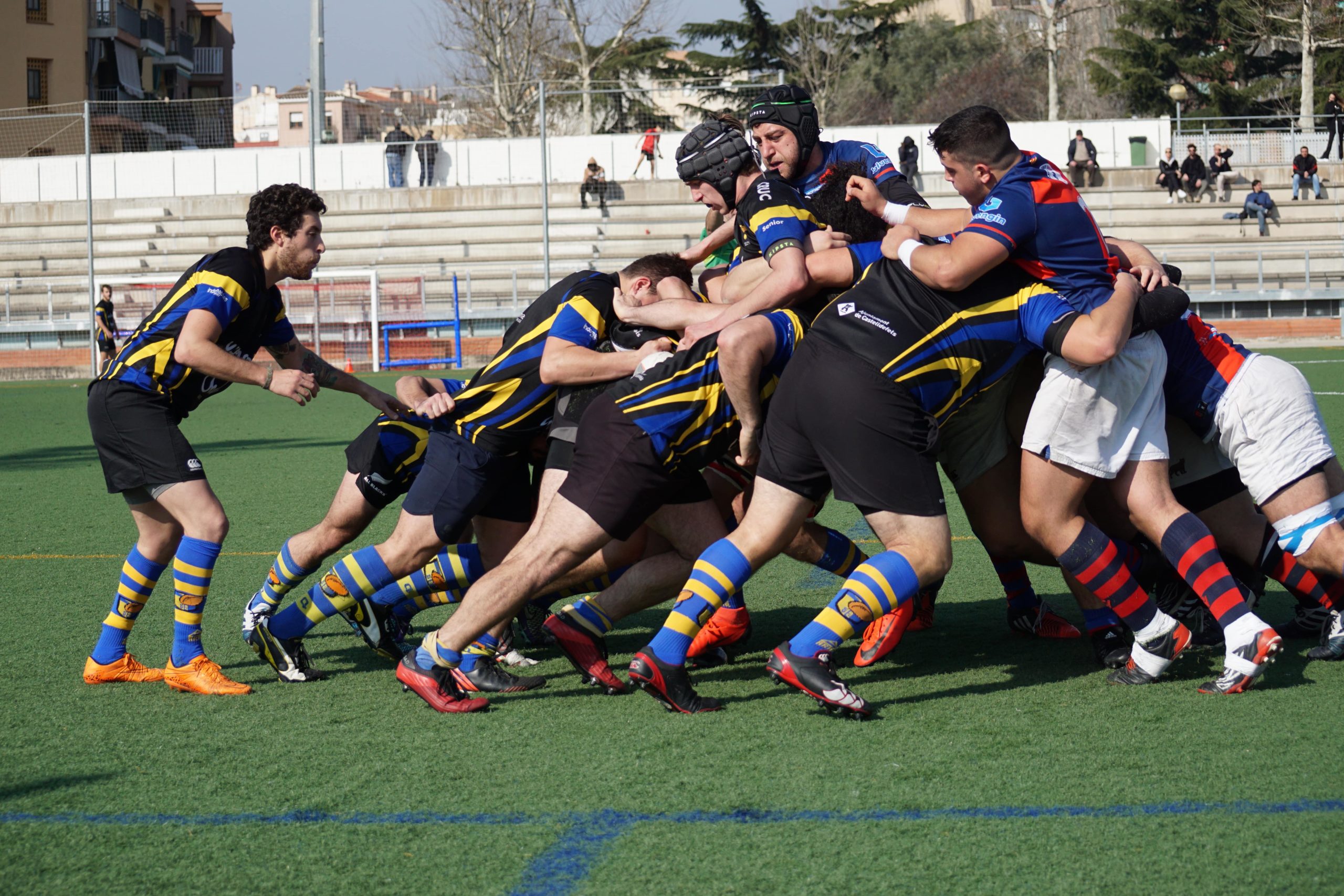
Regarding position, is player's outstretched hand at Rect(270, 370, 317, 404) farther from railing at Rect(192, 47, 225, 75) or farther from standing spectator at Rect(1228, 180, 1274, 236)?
railing at Rect(192, 47, 225, 75)

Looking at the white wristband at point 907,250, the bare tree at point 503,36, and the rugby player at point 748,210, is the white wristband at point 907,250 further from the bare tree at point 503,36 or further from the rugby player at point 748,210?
the bare tree at point 503,36

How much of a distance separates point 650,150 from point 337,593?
30.0 meters

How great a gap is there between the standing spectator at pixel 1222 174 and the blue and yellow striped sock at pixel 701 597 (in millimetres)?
31059

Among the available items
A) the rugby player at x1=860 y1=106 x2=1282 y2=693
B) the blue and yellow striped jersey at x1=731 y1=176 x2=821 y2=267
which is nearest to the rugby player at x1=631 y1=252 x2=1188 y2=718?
the rugby player at x1=860 y1=106 x2=1282 y2=693

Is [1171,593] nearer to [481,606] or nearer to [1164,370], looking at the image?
[1164,370]

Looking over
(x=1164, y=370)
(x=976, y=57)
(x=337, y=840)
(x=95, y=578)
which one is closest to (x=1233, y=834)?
(x=1164, y=370)

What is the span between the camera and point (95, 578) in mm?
6723

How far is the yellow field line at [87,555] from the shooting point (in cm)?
727

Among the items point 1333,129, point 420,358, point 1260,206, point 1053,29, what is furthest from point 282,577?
point 1053,29

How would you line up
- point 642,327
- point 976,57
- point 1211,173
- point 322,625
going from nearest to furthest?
point 642,327 → point 322,625 → point 1211,173 → point 976,57

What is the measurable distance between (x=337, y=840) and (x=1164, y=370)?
122 inches

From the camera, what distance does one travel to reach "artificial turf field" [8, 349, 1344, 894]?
293 centimetres

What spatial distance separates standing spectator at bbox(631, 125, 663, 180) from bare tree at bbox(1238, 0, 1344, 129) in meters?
20.2

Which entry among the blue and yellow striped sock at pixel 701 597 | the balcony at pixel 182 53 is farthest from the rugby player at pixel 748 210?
the balcony at pixel 182 53
